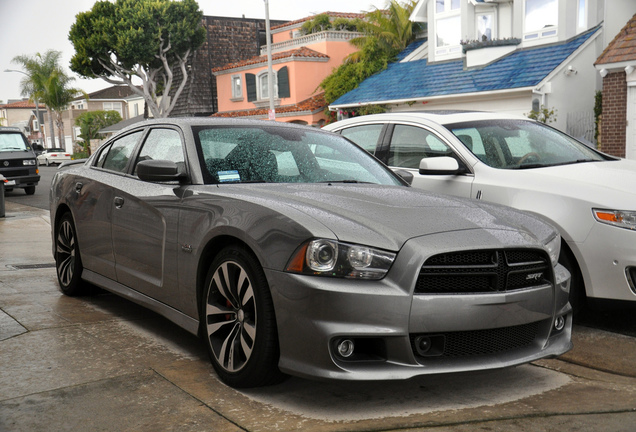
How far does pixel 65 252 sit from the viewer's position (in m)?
6.41

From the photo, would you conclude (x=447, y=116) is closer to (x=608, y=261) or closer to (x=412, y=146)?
(x=412, y=146)

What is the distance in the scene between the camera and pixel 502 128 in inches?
259

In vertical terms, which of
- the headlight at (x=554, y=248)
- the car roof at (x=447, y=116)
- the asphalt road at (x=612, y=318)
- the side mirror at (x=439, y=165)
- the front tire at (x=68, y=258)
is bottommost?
the asphalt road at (x=612, y=318)

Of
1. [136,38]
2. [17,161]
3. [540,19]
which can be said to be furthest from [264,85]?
[17,161]

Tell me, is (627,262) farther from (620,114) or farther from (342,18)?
(342,18)

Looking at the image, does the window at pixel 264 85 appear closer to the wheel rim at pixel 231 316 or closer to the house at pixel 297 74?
the house at pixel 297 74

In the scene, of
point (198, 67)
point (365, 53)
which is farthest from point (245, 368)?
Answer: point (198, 67)

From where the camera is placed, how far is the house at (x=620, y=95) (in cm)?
1725

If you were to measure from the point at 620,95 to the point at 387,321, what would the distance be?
16244mm

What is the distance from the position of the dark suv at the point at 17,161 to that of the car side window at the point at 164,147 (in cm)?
1656

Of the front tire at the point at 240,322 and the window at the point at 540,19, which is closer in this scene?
the front tire at the point at 240,322

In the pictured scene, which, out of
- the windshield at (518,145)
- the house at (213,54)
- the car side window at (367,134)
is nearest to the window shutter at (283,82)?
the house at (213,54)

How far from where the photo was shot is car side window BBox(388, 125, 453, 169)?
6531 mm

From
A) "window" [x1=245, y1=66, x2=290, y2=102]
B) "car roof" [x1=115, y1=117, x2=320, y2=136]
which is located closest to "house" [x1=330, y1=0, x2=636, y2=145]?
"window" [x1=245, y1=66, x2=290, y2=102]
